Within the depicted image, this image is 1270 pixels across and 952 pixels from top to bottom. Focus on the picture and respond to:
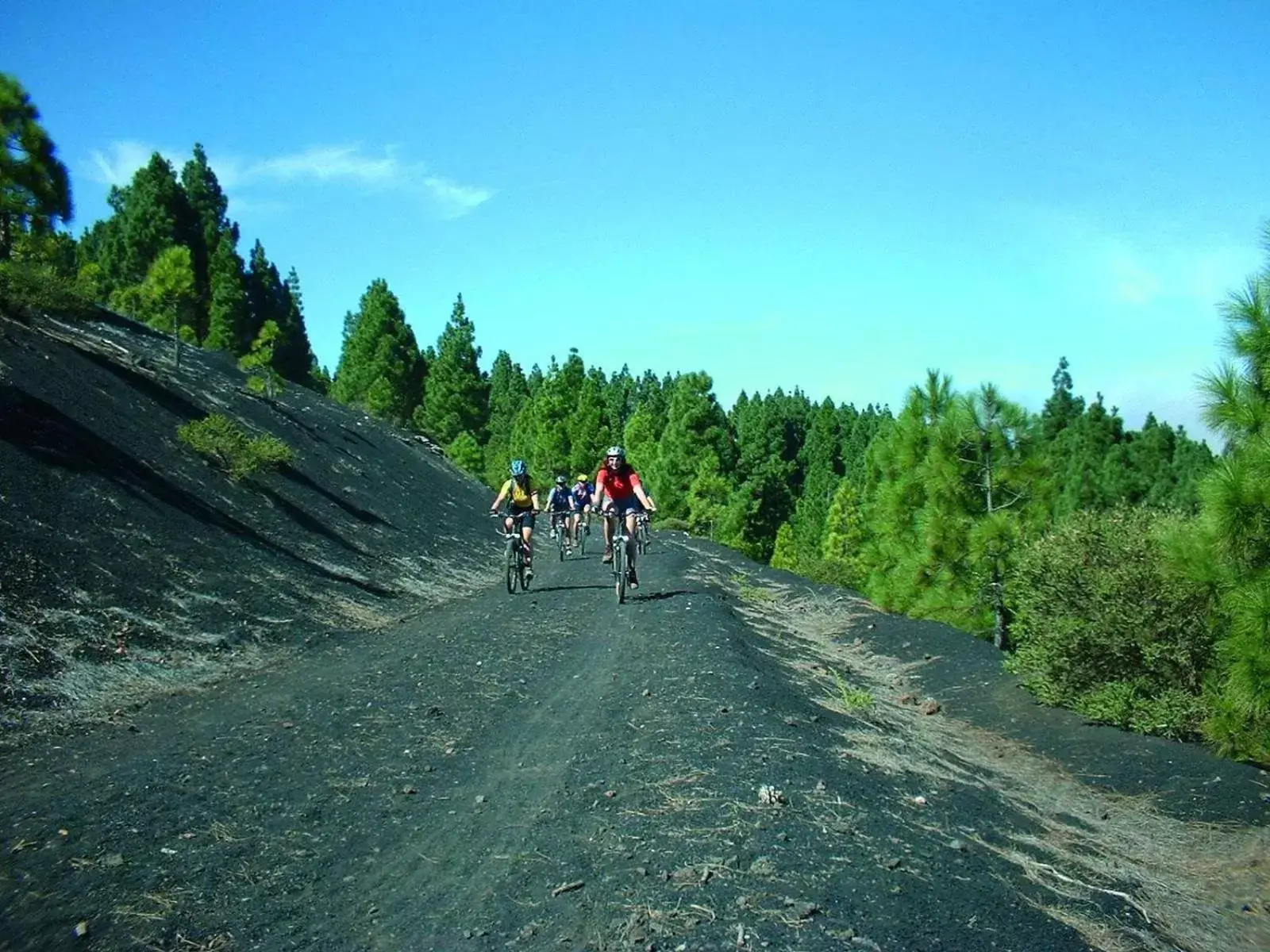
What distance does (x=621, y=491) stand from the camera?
51.8 ft

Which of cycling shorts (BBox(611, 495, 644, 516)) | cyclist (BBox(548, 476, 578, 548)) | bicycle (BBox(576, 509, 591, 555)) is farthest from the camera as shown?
bicycle (BBox(576, 509, 591, 555))

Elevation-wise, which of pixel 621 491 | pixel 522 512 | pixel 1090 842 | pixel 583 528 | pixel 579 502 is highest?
pixel 621 491

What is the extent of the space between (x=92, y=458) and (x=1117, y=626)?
16204 mm

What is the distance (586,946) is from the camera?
461 centimetres

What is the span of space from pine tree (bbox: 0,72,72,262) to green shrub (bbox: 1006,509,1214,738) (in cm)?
2103

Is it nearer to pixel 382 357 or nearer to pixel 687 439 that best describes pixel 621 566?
pixel 687 439

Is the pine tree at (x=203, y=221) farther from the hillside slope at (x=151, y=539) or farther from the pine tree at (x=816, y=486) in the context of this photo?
the pine tree at (x=816, y=486)

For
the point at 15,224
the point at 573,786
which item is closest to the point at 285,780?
the point at 573,786

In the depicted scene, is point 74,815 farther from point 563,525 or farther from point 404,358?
point 404,358

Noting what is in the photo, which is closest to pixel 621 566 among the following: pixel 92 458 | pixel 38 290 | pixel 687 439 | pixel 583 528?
pixel 92 458

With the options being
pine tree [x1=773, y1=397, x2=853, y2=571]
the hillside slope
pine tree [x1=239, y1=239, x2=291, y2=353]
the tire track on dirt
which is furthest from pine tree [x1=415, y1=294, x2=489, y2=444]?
the tire track on dirt

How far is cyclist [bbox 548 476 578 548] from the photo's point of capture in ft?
87.1

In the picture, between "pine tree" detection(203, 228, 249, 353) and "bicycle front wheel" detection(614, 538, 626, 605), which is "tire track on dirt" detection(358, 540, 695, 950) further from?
"pine tree" detection(203, 228, 249, 353)

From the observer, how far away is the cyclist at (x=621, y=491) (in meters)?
15.4
